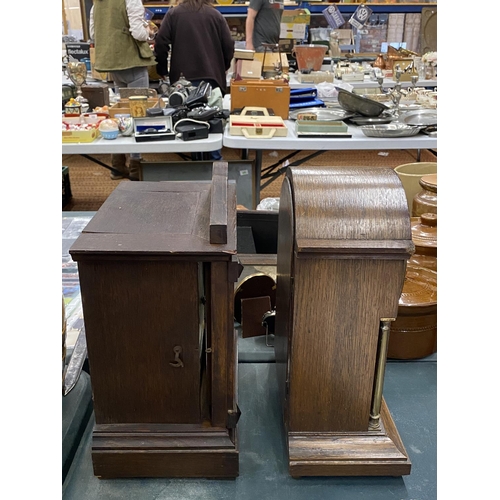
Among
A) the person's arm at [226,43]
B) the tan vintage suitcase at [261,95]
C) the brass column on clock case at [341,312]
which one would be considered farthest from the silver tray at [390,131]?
the person's arm at [226,43]

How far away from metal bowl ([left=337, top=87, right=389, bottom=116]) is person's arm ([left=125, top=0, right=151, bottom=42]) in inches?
53.8

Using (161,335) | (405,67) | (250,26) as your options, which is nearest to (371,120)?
(405,67)

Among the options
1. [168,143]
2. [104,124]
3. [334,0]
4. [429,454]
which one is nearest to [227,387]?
[429,454]

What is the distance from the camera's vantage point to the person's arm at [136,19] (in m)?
2.81

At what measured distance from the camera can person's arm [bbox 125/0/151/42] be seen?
281cm

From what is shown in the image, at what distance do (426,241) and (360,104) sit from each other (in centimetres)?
129

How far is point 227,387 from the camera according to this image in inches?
30.1

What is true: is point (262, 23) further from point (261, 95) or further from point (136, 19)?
point (261, 95)

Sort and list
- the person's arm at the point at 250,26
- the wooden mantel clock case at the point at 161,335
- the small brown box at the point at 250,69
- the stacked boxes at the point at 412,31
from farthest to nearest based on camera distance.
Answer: the stacked boxes at the point at 412,31, the person's arm at the point at 250,26, the small brown box at the point at 250,69, the wooden mantel clock case at the point at 161,335

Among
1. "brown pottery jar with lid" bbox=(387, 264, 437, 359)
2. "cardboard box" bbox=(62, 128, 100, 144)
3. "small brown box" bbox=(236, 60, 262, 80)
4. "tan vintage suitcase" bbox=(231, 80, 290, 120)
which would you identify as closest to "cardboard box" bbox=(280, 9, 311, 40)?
"small brown box" bbox=(236, 60, 262, 80)

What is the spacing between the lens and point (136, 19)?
112 inches

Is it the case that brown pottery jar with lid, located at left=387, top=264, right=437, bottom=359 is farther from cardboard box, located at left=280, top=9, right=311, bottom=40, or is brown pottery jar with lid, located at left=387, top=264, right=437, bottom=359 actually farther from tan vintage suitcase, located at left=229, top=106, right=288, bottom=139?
cardboard box, located at left=280, top=9, right=311, bottom=40

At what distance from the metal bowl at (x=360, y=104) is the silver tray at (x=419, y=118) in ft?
0.66

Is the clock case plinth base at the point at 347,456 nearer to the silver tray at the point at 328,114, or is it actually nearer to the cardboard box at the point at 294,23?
the silver tray at the point at 328,114
